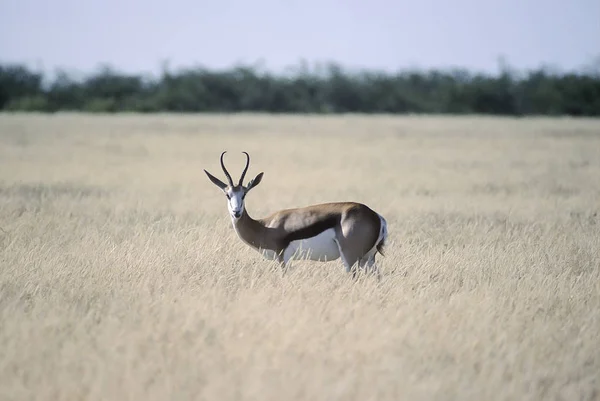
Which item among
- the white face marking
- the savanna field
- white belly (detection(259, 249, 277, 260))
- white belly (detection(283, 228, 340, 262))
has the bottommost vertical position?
the savanna field

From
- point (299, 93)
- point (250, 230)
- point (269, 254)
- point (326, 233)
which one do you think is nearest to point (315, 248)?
point (326, 233)

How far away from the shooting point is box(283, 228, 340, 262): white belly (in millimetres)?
8930

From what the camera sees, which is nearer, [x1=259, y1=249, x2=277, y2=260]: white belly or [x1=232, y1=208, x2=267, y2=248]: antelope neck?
[x1=259, y1=249, x2=277, y2=260]: white belly

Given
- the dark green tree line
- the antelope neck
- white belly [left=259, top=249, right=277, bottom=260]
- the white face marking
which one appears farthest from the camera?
the dark green tree line

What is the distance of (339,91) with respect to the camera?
83500 millimetres

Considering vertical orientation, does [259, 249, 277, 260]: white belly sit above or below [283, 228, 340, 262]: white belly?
below

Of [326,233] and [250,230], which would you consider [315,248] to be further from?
[250,230]

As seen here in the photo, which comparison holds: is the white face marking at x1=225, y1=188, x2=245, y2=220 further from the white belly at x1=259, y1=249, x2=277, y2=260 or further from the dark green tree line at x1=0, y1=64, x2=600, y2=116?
the dark green tree line at x1=0, y1=64, x2=600, y2=116

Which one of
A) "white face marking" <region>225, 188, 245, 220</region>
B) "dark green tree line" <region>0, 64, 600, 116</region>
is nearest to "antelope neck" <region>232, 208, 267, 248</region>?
"white face marking" <region>225, 188, 245, 220</region>

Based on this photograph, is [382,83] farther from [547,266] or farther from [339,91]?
[547,266]

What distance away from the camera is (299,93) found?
8344 cm

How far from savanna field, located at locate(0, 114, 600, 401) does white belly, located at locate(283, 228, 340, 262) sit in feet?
0.65

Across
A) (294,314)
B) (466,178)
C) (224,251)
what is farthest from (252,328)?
(466,178)

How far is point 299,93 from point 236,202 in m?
75.0
